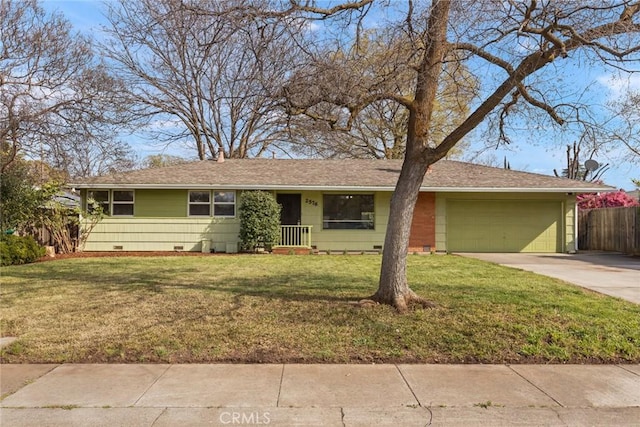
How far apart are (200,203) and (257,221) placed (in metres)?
2.89

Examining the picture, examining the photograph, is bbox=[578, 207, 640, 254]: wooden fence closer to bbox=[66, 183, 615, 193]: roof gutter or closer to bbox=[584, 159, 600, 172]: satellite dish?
bbox=[66, 183, 615, 193]: roof gutter

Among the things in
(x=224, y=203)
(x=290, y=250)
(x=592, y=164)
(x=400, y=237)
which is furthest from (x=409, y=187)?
(x=224, y=203)

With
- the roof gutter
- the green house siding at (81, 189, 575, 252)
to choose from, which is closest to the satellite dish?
the roof gutter

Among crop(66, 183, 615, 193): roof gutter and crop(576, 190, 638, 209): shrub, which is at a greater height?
crop(66, 183, 615, 193): roof gutter

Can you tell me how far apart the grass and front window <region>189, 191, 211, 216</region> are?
25.2 feet

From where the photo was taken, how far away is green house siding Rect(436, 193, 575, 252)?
61.8 feet

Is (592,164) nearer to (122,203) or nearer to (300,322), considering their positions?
(300,322)

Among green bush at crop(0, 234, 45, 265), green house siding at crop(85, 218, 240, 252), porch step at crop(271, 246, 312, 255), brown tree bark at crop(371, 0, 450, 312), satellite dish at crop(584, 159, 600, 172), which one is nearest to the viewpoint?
brown tree bark at crop(371, 0, 450, 312)

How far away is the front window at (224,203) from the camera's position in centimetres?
1800

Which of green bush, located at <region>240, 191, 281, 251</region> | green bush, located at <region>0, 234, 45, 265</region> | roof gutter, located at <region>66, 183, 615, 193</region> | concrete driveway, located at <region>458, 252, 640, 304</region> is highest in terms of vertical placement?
roof gutter, located at <region>66, 183, 615, 193</region>

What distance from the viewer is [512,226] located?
18922mm

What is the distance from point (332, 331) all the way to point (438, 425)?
247 cm

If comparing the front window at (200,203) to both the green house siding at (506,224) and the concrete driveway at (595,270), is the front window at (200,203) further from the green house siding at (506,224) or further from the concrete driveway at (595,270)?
the concrete driveway at (595,270)

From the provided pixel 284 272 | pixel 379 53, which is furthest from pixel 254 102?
pixel 284 272
